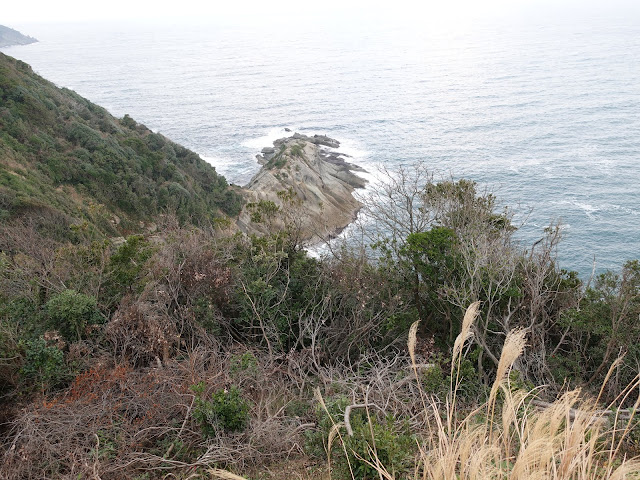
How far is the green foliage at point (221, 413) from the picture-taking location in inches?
294

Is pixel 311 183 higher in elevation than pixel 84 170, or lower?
lower

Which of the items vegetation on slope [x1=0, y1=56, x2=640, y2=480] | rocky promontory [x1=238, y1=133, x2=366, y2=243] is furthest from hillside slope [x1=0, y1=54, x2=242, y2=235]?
vegetation on slope [x1=0, y1=56, x2=640, y2=480]

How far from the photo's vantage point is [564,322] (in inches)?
471

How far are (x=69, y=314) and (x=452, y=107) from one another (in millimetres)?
70102

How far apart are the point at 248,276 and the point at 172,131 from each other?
60320 mm

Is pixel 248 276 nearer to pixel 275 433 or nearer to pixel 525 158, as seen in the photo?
pixel 275 433

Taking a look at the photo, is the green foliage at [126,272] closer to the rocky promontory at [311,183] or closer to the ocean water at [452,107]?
the ocean water at [452,107]

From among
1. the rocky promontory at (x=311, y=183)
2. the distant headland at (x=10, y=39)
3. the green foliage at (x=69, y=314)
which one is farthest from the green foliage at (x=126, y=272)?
the distant headland at (x=10, y=39)

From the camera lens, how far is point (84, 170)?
31656 millimetres

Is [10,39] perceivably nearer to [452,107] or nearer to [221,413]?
[452,107]

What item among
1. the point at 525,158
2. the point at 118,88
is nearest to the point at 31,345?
the point at 525,158

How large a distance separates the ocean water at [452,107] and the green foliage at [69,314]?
1596 cm

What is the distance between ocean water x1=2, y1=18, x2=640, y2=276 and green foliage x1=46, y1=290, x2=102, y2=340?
16.0 m

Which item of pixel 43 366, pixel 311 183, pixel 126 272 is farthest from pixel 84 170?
pixel 43 366
